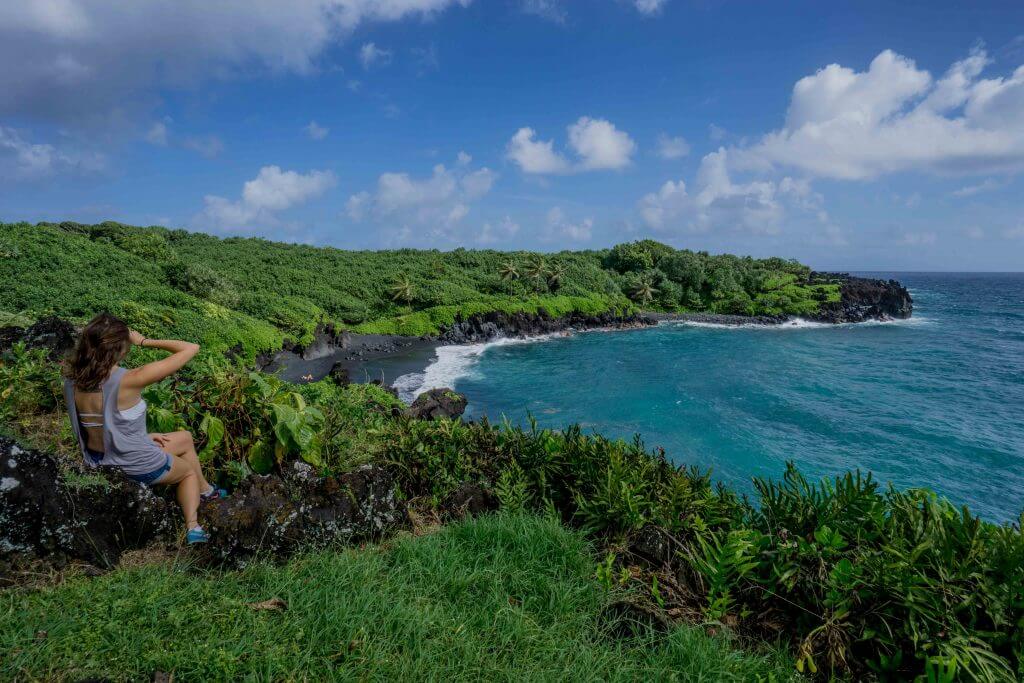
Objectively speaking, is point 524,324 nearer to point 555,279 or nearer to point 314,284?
point 555,279

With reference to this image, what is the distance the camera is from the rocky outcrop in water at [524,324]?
4614cm

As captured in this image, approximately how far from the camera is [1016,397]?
2628 centimetres

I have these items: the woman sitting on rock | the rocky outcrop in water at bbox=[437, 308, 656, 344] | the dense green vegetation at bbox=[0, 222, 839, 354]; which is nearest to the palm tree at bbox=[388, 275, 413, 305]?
the dense green vegetation at bbox=[0, 222, 839, 354]

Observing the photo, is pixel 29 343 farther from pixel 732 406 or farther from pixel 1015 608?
pixel 732 406

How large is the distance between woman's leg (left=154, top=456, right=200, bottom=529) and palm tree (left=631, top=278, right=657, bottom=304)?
62328 millimetres

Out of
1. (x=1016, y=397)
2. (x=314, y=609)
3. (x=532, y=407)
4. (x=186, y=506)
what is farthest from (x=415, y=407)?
(x=1016, y=397)

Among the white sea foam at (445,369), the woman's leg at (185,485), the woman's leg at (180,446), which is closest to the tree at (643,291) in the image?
the white sea foam at (445,369)

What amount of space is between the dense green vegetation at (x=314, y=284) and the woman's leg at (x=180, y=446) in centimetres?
2005

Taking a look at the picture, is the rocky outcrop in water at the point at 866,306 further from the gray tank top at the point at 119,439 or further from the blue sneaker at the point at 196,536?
the gray tank top at the point at 119,439

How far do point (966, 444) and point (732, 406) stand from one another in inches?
352

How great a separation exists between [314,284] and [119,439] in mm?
48968

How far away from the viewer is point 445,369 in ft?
112

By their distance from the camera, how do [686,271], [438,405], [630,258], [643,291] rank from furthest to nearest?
1. [630,258]
2. [686,271]
3. [643,291]
4. [438,405]

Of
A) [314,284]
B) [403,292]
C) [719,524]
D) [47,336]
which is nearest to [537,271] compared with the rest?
[403,292]
